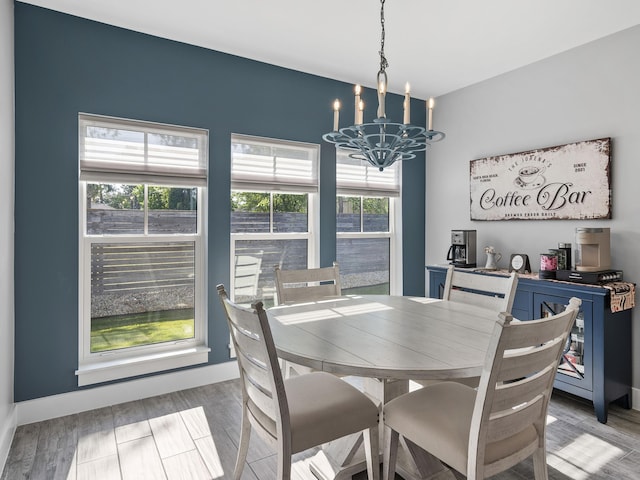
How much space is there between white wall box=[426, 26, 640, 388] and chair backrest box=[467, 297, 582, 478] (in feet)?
6.38

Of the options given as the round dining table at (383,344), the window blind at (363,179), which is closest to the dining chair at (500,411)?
the round dining table at (383,344)

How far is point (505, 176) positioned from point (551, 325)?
8.52 ft

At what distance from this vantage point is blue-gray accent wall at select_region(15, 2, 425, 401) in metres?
2.59

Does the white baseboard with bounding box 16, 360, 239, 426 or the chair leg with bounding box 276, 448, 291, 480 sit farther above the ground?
the chair leg with bounding box 276, 448, 291, 480

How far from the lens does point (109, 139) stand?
287 centimetres

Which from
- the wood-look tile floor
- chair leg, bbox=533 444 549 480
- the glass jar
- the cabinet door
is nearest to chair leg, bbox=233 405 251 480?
the wood-look tile floor

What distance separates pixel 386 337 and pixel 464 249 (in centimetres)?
223

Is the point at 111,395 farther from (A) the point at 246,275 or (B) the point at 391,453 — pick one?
(B) the point at 391,453

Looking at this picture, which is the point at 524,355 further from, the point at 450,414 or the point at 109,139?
the point at 109,139

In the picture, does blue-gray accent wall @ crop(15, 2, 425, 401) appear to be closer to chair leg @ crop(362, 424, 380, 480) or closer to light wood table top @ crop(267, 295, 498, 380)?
light wood table top @ crop(267, 295, 498, 380)

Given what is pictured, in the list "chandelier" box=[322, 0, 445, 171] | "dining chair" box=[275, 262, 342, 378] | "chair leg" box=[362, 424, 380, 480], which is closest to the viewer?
"chair leg" box=[362, 424, 380, 480]

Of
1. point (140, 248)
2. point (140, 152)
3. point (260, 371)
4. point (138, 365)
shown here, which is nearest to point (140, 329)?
point (138, 365)

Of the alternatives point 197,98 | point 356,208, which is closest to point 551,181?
point 356,208

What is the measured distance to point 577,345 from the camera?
110 inches
